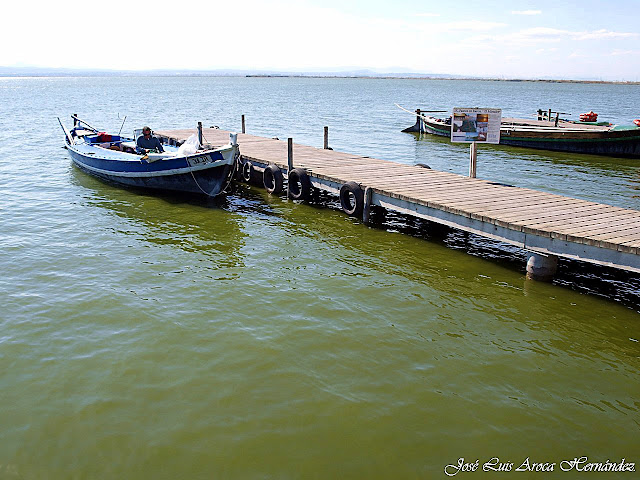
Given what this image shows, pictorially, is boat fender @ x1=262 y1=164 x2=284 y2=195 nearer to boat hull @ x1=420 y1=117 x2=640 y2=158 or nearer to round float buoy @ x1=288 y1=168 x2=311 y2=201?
round float buoy @ x1=288 y1=168 x2=311 y2=201

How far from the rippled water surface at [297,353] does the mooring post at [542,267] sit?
0.24 metres

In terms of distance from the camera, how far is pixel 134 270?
11102mm

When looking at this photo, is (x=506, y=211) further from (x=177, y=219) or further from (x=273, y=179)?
(x=177, y=219)

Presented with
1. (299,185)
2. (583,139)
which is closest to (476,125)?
(299,185)

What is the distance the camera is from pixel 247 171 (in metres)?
18.8

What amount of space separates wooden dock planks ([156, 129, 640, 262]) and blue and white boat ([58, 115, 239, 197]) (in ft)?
6.77

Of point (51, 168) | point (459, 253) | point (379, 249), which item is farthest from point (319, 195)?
point (51, 168)

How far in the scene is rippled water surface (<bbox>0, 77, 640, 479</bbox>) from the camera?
19.4ft

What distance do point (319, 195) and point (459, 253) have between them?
571 centimetres

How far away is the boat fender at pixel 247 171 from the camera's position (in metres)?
18.6

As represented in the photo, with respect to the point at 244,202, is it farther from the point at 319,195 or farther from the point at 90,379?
the point at 90,379

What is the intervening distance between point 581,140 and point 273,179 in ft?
61.5

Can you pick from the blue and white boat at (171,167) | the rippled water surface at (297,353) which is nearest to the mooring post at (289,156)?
the blue and white boat at (171,167)

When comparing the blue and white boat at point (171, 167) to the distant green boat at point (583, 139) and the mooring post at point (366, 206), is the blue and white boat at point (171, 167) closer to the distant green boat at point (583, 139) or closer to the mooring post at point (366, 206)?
the mooring post at point (366, 206)
